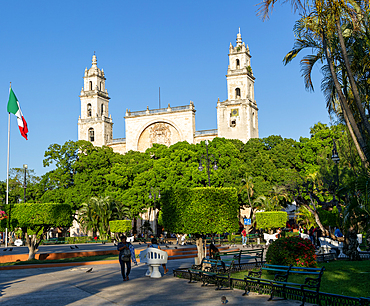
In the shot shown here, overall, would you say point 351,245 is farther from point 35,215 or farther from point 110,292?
point 35,215

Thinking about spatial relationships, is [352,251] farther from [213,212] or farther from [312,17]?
[312,17]

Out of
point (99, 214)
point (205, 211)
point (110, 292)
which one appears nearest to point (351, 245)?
point (205, 211)

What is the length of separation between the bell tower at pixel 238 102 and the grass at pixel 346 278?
3653 centimetres

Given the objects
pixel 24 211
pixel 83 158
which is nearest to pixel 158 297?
pixel 24 211

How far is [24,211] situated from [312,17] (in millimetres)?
15220

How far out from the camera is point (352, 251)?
15.1m

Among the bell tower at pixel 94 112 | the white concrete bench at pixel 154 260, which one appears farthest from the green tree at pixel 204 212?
the bell tower at pixel 94 112

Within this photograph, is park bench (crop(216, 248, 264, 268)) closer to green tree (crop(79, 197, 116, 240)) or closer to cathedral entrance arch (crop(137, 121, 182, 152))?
green tree (crop(79, 197, 116, 240))

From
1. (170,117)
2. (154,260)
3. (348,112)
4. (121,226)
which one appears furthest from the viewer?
(170,117)

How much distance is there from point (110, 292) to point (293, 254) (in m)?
4.84

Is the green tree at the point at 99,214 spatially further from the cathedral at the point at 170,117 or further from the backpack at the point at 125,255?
the backpack at the point at 125,255

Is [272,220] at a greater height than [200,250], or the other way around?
[272,220]

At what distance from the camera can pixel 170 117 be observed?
55062mm

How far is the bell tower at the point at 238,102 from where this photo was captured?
50.8 meters
